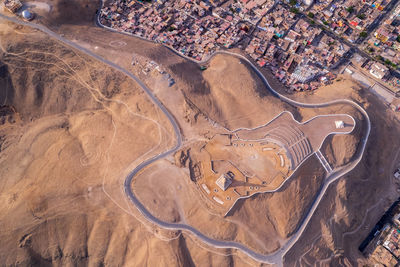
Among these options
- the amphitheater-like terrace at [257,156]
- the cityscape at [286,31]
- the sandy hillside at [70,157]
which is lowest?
the sandy hillside at [70,157]

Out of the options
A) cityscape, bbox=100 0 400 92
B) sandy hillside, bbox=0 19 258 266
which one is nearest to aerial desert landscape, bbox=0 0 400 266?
sandy hillside, bbox=0 19 258 266

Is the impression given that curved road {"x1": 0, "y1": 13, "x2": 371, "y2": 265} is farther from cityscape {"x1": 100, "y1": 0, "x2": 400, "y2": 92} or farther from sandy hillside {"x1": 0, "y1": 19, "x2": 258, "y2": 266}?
cityscape {"x1": 100, "y1": 0, "x2": 400, "y2": 92}

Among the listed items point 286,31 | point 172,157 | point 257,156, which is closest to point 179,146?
point 172,157

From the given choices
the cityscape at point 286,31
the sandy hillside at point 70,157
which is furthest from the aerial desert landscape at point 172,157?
the cityscape at point 286,31

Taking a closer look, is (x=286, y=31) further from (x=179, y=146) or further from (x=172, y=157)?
(x=172, y=157)

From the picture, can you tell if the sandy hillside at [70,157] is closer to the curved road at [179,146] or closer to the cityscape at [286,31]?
the curved road at [179,146]

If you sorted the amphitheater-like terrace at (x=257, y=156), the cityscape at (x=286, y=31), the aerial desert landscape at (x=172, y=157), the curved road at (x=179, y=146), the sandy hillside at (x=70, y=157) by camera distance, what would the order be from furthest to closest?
the cityscape at (x=286, y=31) → the amphitheater-like terrace at (x=257, y=156) → the aerial desert landscape at (x=172, y=157) → the sandy hillside at (x=70, y=157) → the curved road at (x=179, y=146)

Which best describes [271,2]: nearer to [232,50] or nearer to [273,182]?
[232,50]

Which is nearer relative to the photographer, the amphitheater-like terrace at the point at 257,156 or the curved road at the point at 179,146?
the curved road at the point at 179,146
